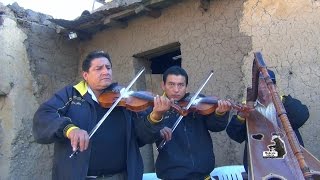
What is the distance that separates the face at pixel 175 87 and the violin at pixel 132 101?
1.06 feet

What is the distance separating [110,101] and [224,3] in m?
2.24

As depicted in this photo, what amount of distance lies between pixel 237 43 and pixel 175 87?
1449 millimetres

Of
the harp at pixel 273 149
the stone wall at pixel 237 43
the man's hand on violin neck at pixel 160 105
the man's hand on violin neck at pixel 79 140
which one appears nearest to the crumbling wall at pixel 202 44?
the stone wall at pixel 237 43

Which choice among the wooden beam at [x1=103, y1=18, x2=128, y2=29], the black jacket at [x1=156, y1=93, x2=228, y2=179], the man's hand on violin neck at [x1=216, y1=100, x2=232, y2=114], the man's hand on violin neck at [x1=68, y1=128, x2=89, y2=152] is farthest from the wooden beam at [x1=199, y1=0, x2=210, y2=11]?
the man's hand on violin neck at [x1=68, y1=128, x2=89, y2=152]

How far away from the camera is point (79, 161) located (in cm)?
276

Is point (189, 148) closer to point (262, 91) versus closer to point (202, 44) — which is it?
point (262, 91)

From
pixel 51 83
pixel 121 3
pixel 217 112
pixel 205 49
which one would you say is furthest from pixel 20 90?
pixel 217 112

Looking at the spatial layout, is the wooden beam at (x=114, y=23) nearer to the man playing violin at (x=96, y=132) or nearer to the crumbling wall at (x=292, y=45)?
the crumbling wall at (x=292, y=45)

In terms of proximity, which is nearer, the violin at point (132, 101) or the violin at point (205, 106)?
the violin at point (132, 101)

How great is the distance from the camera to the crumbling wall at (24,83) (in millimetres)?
5035

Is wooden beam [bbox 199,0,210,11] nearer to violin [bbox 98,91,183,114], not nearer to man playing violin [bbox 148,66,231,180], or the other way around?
man playing violin [bbox 148,66,231,180]

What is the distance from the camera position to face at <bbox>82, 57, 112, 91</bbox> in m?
3.00

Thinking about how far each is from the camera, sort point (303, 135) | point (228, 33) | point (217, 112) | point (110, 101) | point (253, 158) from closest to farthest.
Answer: point (253, 158) → point (110, 101) → point (217, 112) → point (303, 135) → point (228, 33)

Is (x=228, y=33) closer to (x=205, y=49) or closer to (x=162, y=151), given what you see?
(x=205, y=49)
